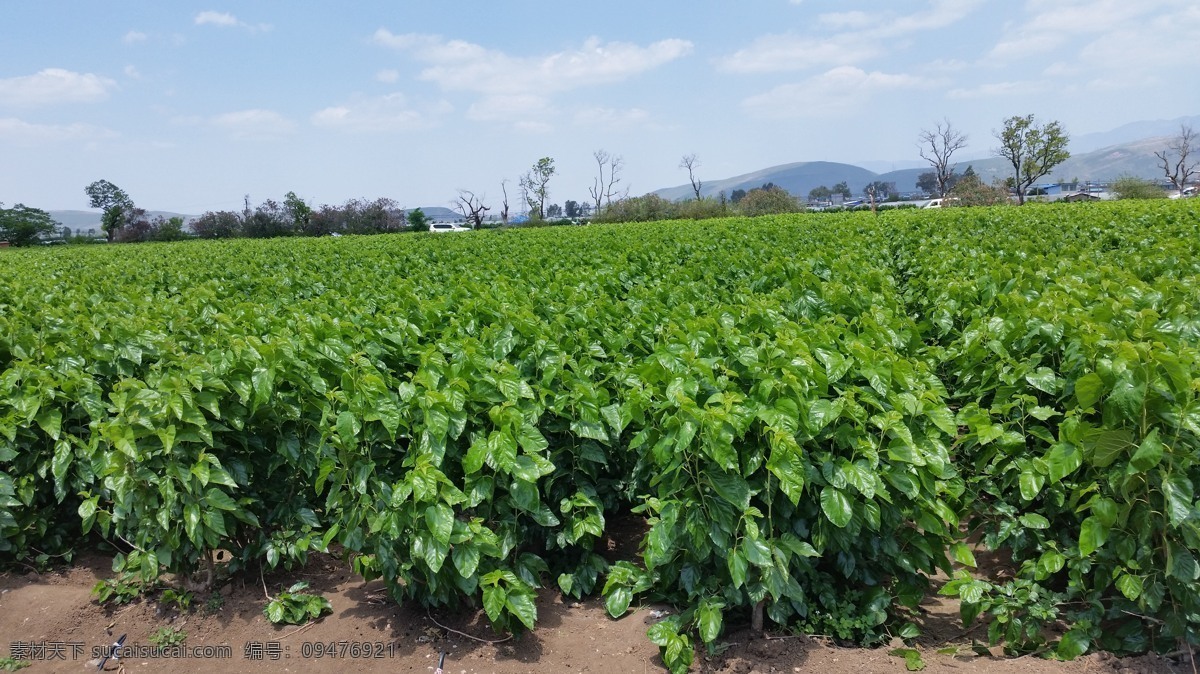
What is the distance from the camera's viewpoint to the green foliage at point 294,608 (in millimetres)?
3500

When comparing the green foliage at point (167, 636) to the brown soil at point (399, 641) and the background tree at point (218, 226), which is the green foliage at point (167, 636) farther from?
the background tree at point (218, 226)

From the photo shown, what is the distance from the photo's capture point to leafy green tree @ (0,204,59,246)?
53.4m

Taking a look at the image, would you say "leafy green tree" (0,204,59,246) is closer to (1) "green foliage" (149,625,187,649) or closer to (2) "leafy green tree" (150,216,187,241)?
(2) "leafy green tree" (150,216,187,241)

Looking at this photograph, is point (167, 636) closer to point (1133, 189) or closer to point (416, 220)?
point (416, 220)

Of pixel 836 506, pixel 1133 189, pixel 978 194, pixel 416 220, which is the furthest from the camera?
pixel 416 220

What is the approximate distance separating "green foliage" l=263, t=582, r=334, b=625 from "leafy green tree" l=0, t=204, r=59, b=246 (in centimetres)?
6381

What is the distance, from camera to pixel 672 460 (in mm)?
2984

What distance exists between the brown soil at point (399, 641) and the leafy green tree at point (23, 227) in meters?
63.2

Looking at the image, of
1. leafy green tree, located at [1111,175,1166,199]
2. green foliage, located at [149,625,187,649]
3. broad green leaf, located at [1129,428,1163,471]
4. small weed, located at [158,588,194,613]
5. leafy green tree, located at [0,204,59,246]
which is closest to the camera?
broad green leaf, located at [1129,428,1163,471]

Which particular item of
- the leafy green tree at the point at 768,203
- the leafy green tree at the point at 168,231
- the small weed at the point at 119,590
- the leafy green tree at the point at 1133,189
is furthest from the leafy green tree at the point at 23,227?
the leafy green tree at the point at 1133,189

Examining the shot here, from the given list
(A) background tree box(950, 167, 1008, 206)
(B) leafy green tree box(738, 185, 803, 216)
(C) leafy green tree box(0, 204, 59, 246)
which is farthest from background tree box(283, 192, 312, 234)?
(A) background tree box(950, 167, 1008, 206)

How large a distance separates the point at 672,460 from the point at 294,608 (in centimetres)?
219

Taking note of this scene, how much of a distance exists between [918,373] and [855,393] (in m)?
0.62

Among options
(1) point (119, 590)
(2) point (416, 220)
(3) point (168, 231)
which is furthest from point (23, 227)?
(1) point (119, 590)
